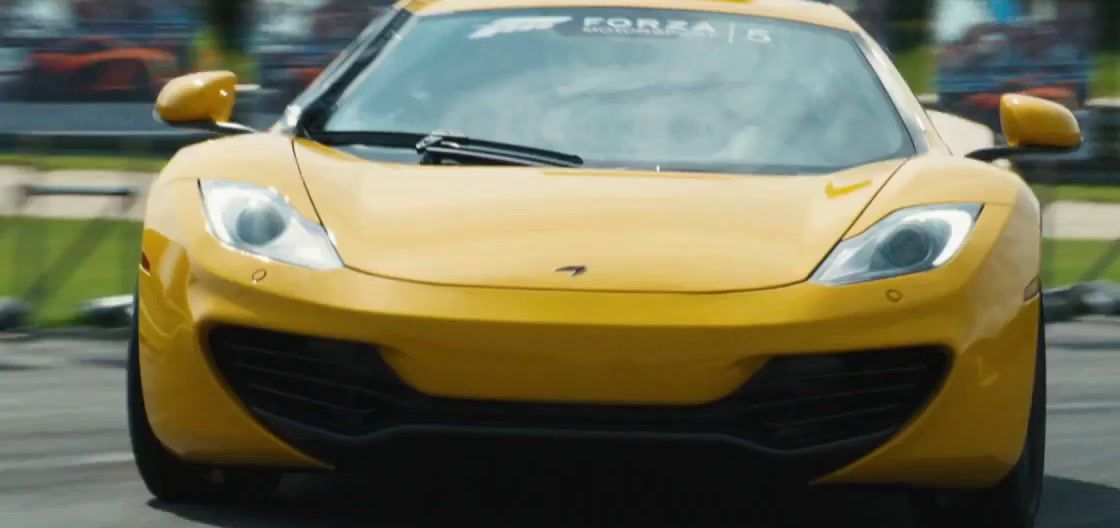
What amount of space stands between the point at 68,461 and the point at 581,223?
172 centimetres

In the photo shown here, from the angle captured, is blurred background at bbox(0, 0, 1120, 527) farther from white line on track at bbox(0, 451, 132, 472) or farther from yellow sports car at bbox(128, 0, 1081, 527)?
yellow sports car at bbox(128, 0, 1081, 527)

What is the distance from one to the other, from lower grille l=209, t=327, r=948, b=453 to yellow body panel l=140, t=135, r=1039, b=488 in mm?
32

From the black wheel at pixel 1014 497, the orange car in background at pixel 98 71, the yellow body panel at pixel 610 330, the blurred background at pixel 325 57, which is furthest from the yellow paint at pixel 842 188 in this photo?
the orange car in background at pixel 98 71

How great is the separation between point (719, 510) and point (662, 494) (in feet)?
0.75

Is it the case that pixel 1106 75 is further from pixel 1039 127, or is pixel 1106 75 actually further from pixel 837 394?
pixel 837 394

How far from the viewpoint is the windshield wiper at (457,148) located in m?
5.21

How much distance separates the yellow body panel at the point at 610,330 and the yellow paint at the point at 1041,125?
66 centimetres

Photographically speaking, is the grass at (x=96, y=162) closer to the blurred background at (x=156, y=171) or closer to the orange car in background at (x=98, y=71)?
the blurred background at (x=156, y=171)

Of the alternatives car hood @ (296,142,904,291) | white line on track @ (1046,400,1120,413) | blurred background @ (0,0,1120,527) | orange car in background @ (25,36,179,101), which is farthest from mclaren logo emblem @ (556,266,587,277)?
orange car in background @ (25,36,179,101)

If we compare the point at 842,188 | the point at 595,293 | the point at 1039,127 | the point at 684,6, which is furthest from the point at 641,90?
the point at 595,293

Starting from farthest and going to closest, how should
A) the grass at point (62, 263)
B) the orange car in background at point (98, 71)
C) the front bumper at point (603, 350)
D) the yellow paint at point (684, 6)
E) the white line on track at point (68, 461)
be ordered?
the orange car in background at point (98, 71)
the grass at point (62, 263)
the yellow paint at point (684, 6)
the white line on track at point (68, 461)
the front bumper at point (603, 350)

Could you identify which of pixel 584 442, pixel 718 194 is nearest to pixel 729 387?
pixel 584 442

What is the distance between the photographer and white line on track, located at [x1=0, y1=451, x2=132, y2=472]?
5.73m

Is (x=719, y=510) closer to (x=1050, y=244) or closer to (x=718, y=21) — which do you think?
(x=718, y=21)
